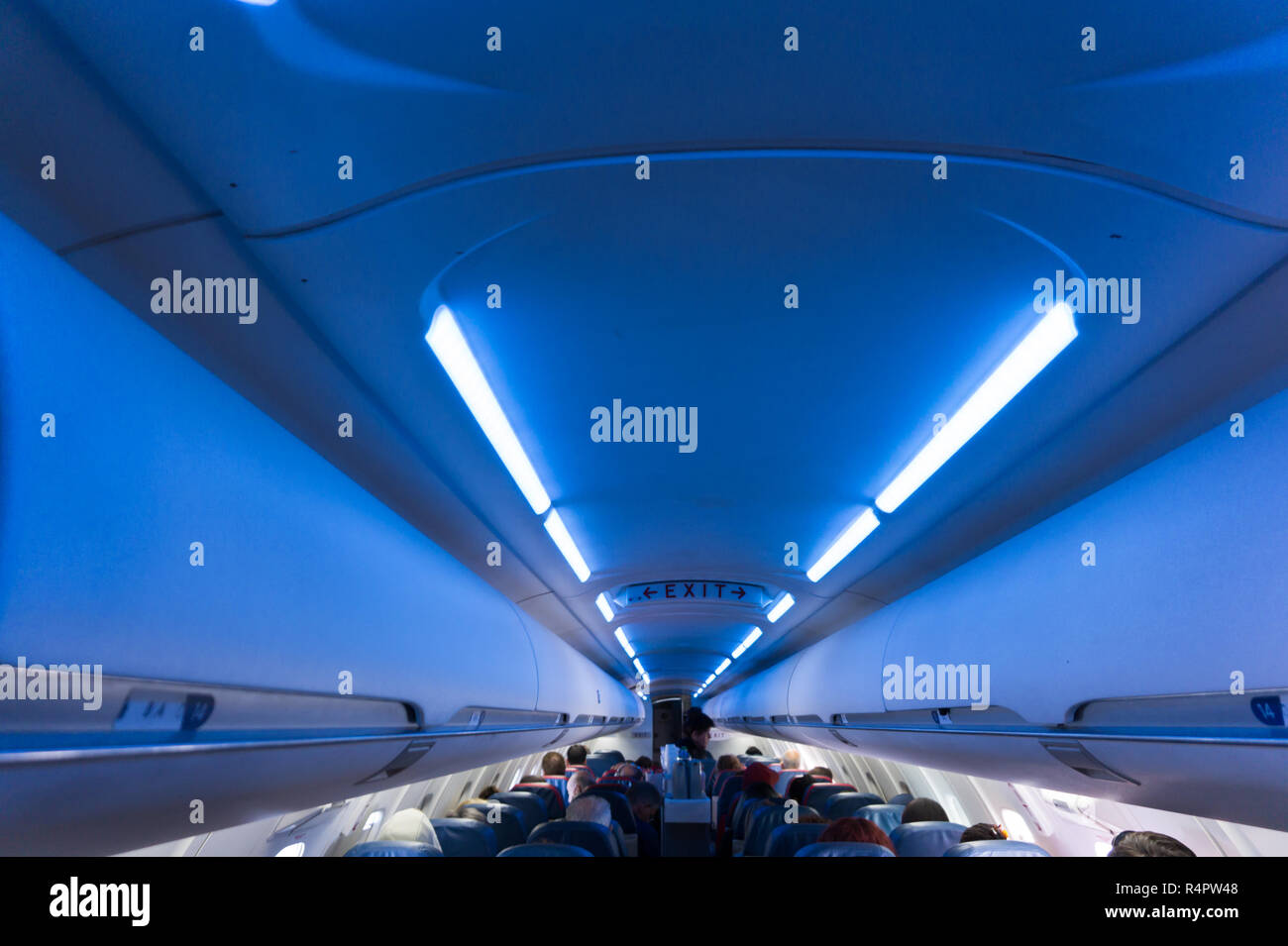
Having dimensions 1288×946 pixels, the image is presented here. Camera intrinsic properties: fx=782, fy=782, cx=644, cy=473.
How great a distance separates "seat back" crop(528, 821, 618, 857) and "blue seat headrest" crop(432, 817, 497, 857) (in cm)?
49

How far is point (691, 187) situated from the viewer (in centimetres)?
202

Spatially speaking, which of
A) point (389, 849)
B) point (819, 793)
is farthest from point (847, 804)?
point (389, 849)

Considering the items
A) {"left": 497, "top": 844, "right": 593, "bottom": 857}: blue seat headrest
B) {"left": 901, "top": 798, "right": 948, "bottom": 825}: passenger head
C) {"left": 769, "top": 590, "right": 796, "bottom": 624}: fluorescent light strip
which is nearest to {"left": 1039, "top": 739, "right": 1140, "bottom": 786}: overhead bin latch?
{"left": 497, "top": 844, "right": 593, "bottom": 857}: blue seat headrest

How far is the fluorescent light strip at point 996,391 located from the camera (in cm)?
261

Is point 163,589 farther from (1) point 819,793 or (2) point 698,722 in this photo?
(2) point 698,722

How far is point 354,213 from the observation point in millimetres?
1972

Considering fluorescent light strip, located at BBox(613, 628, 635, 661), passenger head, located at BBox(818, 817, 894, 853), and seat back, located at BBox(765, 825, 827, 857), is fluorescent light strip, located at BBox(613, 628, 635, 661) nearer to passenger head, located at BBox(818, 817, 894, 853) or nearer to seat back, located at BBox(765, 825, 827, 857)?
seat back, located at BBox(765, 825, 827, 857)

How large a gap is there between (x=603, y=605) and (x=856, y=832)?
3.62 metres

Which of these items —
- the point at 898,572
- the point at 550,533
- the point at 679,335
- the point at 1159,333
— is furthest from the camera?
the point at 898,572
